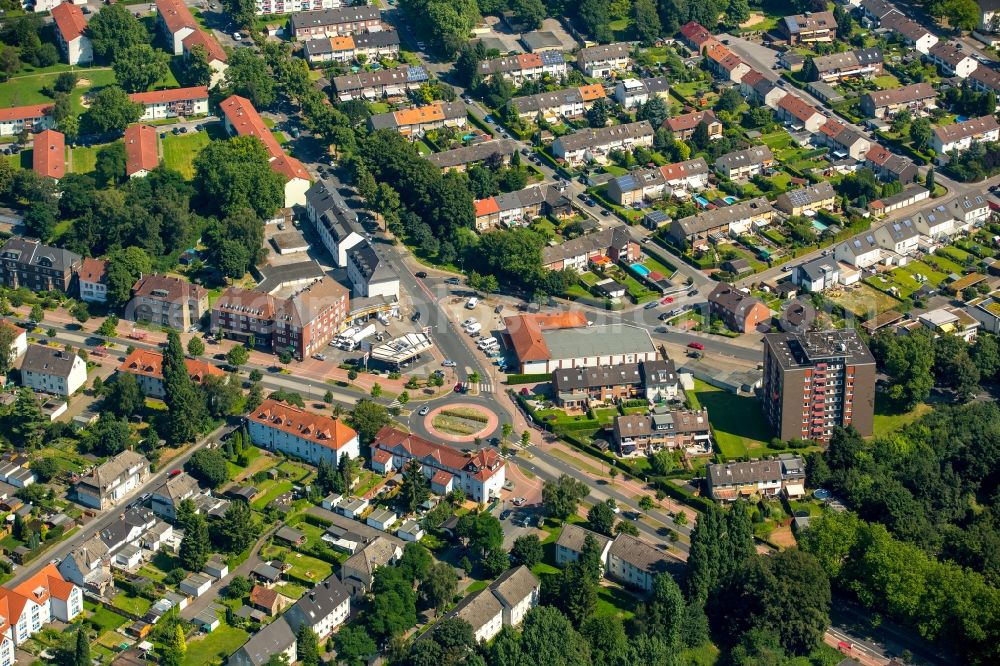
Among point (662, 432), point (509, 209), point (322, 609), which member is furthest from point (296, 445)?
point (509, 209)

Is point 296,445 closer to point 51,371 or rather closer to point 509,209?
point 51,371

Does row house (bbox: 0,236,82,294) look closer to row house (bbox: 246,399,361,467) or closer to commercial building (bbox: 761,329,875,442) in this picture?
row house (bbox: 246,399,361,467)

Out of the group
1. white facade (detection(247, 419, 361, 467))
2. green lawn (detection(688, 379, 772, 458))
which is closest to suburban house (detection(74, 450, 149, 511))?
white facade (detection(247, 419, 361, 467))

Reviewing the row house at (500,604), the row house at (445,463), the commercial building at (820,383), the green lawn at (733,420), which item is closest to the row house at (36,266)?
the row house at (445,463)

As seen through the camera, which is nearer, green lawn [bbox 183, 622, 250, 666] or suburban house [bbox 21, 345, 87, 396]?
green lawn [bbox 183, 622, 250, 666]

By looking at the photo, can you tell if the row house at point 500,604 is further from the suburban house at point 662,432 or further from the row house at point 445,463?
the suburban house at point 662,432

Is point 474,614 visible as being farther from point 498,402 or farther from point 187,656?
point 498,402
